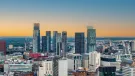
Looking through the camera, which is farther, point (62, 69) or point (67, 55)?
point (67, 55)

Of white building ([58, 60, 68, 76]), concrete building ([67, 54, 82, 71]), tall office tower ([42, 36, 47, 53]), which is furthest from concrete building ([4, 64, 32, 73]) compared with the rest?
tall office tower ([42, 36, 47, 53])

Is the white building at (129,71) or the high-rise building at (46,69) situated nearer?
the white building at (129,71)

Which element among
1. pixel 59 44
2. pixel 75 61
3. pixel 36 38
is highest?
pixel 36 38

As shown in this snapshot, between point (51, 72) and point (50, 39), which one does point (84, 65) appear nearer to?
point (51, 72)

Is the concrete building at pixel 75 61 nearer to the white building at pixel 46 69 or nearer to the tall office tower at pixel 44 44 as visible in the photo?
the white building at pixel 46 69

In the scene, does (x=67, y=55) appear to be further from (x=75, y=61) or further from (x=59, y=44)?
(x=59, y=44)

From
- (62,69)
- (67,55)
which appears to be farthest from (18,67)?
(62,69)

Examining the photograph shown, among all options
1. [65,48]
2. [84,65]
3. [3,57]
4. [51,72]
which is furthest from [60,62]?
[65,48]

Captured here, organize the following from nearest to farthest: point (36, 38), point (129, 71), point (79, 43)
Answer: point (129, 71)
point (79, 43)
point (36, 38)

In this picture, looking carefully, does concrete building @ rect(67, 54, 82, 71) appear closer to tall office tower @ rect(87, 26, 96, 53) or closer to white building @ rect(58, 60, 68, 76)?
white building @ rect(58, 60, 68, 76)


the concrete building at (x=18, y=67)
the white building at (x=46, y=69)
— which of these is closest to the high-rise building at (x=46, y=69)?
the white building at (x=46, y=69)
